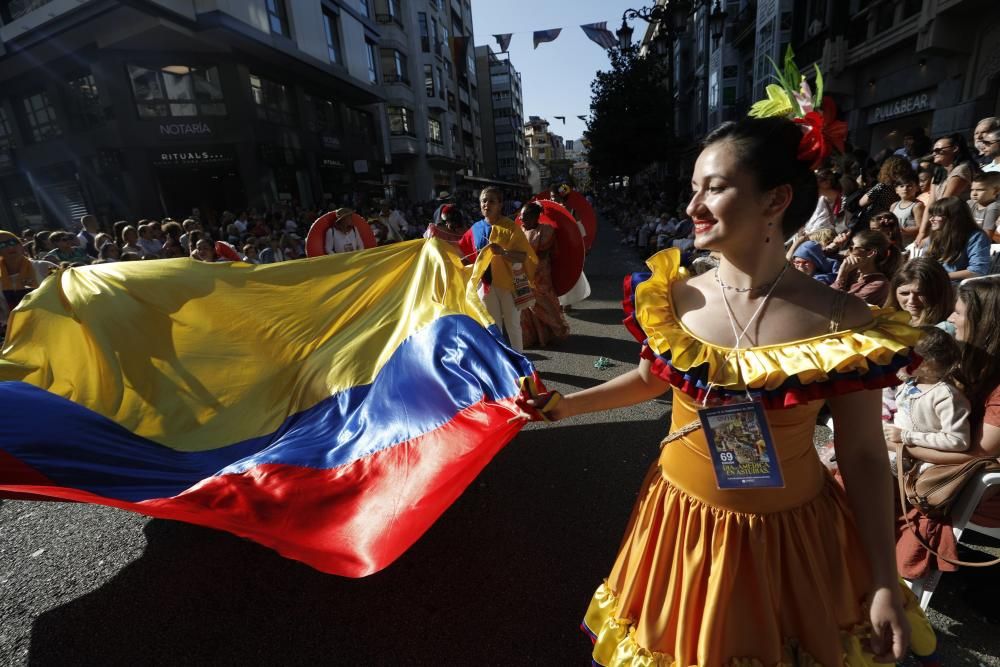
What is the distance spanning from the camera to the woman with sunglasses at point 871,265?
12.4 feet

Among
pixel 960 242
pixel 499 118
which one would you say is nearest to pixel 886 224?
pixel 960 242

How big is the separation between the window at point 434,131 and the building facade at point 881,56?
1826cm

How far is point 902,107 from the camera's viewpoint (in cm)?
1141

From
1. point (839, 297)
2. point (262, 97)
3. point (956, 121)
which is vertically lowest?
point (839, 297)

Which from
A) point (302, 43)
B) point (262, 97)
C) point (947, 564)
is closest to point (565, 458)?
point (947, 564)

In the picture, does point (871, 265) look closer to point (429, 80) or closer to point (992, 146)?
point (992, 146)

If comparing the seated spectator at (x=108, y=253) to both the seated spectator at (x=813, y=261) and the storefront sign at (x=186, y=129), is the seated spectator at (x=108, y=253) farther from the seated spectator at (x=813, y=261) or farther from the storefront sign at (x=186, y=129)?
the storefront sign at (x=186, y=129)

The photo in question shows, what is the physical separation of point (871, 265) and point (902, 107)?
10.8m

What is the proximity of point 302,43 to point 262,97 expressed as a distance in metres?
2.76

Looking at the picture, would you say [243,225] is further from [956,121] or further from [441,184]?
[441,184]

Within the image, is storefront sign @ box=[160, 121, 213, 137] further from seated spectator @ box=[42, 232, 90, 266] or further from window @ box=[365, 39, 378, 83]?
seated spectator @ box=[42, 232, 90, 266]

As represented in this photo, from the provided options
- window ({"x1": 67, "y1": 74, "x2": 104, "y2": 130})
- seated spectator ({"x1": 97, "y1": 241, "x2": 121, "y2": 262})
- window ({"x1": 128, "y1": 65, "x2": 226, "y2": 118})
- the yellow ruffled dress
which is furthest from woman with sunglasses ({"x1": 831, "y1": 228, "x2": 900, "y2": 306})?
window ({"x1": 67, "y1": 74, "x2": 104, "y2": 130})

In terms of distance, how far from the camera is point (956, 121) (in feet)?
30.6

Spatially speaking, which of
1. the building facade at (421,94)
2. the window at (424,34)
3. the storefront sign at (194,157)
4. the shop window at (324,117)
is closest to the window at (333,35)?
the shop window at (324,117)
